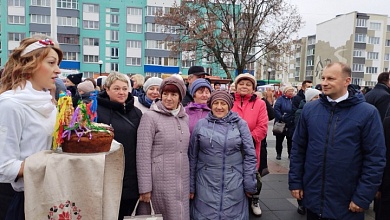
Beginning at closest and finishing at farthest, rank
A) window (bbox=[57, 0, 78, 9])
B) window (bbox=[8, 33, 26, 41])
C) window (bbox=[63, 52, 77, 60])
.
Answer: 1. window (bbox=[8, 33, 26, 41])
2. window (bbox=[57, 0, 78, 9])
3. window (bbox=[63, 52, 77, 60])

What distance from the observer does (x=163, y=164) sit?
3055 mm

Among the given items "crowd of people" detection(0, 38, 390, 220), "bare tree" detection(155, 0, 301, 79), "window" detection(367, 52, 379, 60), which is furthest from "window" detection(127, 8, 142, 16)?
"crowd of people" detection(0, 38, 390, 220)

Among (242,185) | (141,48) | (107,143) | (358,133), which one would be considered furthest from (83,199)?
(141,48)

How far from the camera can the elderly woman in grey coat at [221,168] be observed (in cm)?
319

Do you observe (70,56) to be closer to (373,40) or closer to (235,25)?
(235,25)

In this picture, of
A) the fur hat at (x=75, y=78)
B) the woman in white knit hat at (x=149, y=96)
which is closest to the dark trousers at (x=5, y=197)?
the woman in white knit hat at (x=149, y=96)

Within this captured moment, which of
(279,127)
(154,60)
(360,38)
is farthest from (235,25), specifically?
(360,38)

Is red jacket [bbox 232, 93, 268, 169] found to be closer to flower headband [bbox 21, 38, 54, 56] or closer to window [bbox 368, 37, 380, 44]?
flower headband [bbox 21, 38, 54, 56]

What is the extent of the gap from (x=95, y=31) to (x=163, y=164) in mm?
47792

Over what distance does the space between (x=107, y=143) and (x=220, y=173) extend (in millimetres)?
1539

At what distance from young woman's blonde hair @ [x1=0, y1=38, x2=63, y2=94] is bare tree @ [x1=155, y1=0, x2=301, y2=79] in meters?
17.5

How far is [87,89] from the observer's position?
6.34m

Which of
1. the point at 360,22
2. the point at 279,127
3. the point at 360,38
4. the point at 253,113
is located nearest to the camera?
the point at 253,113

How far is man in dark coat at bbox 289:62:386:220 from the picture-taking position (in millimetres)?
2807
